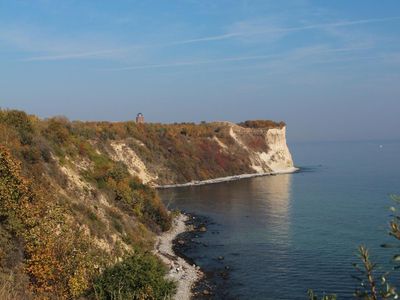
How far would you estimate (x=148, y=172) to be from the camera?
89.6 m

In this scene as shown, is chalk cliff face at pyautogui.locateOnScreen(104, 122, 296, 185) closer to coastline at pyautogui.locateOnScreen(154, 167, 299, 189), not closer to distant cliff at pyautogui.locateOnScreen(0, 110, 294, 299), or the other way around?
coastline at pyautogui.locateOnScreen(154, 167, 299, 189)

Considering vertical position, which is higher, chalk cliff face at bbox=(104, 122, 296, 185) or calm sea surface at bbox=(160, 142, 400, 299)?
chalk cliff face at bbox=(104, 122, 296, 185)

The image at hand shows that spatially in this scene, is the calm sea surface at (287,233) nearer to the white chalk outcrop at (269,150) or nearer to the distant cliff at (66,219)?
the distant cliff at (66,219)

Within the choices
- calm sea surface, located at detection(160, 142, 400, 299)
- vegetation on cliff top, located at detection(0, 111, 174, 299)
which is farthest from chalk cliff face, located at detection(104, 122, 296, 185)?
vegetation on cliff top, located at detection(0, 111, 174, 299)

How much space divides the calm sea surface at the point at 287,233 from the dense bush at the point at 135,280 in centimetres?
645

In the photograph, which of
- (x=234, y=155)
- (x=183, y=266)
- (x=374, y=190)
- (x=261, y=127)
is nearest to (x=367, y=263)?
(x=183, y=266)

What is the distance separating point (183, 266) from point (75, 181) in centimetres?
1126

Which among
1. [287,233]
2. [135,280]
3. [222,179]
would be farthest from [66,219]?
[222,179]

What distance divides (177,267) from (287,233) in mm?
14441

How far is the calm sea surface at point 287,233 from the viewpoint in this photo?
30828mm

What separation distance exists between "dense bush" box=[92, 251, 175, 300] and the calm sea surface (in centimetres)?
645

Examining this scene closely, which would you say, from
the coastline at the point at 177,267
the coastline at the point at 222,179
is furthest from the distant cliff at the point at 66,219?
the coastline at the point at 222,179

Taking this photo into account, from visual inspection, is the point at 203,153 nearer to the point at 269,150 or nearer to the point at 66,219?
the point at 269,150

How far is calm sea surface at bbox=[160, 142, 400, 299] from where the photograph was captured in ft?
101
